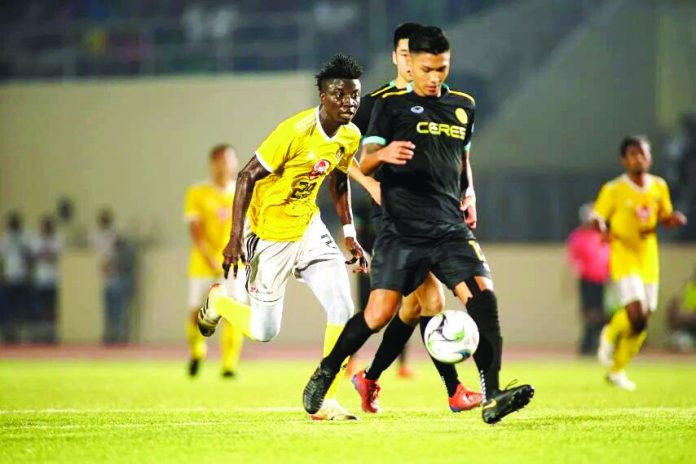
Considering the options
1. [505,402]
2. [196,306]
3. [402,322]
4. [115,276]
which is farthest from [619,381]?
[115,276]

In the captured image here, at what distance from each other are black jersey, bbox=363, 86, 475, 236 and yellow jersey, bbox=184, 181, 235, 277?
6916mm

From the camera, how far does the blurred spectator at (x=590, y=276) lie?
20516 mm

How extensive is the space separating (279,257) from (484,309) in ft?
5.86

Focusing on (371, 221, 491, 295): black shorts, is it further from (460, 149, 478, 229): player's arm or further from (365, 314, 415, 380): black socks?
(365, 314, 415, 380): black socks

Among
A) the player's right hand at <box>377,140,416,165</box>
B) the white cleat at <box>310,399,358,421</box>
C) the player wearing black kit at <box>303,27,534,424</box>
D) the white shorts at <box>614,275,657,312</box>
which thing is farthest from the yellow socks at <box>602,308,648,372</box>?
the player's right hand at <box>377,140,416,165</box>

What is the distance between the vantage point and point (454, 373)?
927 cm

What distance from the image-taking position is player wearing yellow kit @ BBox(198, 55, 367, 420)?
29.1ft

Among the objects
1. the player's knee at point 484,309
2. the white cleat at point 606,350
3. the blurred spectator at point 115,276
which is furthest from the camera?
the blurred spectator at point 115,276

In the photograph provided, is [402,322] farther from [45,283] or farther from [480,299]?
[45,283]

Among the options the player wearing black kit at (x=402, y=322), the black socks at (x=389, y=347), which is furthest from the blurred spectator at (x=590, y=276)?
the black socks at (x=389, y=347)

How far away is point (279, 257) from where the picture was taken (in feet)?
30.9

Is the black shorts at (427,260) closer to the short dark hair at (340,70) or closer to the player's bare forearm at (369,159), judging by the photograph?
the player's bare forearm at (369,159)

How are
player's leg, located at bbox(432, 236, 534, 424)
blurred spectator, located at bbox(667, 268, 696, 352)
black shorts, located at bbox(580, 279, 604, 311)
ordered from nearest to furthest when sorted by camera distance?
player's leg, located at bbox(432, 236, 534, 424), black shorts, located at bbox(580, 279, 604, 311), blurred spectator, located at bbox(667, 268, 696, 352)

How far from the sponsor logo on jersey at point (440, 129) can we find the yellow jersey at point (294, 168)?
0.78 meters
